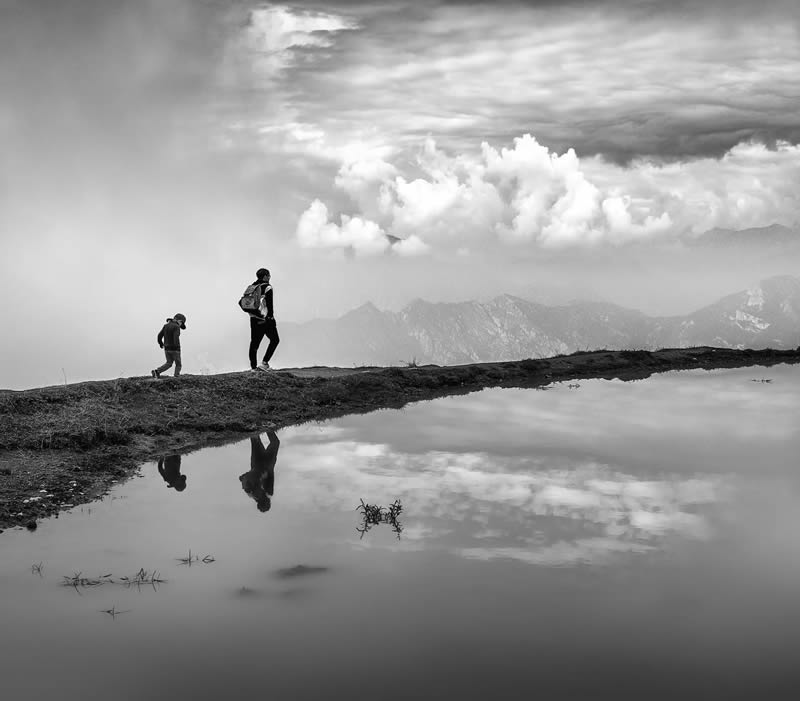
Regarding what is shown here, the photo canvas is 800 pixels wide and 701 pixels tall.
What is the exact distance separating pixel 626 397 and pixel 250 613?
67.3 ft

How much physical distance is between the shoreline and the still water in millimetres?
947

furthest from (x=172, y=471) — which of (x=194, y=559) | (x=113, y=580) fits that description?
(x=113, y=580)

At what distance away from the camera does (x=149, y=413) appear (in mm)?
19328

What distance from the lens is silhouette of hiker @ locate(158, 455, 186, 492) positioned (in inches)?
554

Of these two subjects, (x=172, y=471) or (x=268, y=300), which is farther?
(x=268, y=300)

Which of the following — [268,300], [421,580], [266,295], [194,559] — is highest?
[266,295]

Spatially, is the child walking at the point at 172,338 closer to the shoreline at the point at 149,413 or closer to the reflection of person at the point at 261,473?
the shoreline at the point at 149,413

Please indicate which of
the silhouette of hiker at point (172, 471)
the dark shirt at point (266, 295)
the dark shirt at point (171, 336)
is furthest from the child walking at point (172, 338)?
the silhouette of hiker at point (172, 471)

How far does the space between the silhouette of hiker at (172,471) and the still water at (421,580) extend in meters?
0.10

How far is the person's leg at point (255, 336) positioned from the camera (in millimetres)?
24294

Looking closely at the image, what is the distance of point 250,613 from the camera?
8.07 m

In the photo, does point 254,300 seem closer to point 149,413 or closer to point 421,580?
point 149,413

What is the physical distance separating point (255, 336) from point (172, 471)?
9809 millimetres

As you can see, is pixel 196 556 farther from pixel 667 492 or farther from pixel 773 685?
pixel 667 492
